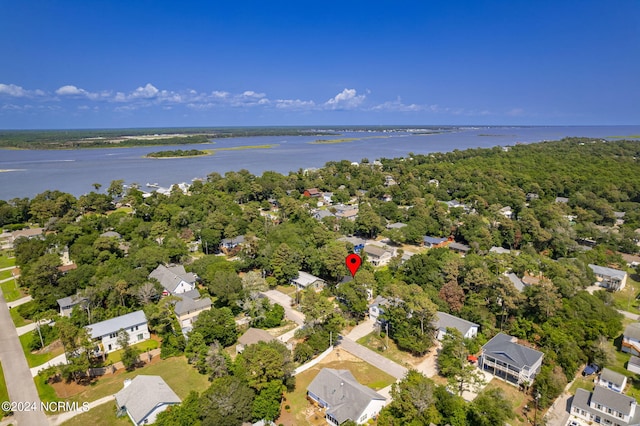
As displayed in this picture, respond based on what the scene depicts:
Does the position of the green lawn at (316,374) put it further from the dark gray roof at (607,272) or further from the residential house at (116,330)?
the dark gray roof at (607,272)

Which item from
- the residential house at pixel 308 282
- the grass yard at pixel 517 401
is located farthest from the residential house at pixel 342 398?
the residential house at pixel 308 282

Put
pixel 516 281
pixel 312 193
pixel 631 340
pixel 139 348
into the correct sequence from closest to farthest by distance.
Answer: pixel 631 340 → pixel 139 348 → pixel 516 281 → pixel 312 193

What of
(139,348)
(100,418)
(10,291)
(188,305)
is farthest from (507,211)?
(10,291)

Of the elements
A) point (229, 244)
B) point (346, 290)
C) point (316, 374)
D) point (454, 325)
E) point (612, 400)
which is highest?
point (346, 290)

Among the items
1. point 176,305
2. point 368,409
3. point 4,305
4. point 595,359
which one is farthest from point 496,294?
point 4,305

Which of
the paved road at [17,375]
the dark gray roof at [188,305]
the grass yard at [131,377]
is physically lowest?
the grass yard at [131,377]

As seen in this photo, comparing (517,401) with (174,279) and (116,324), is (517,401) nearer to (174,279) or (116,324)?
(116,324)

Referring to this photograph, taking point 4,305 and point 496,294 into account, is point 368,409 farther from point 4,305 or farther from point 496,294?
point 4,305
